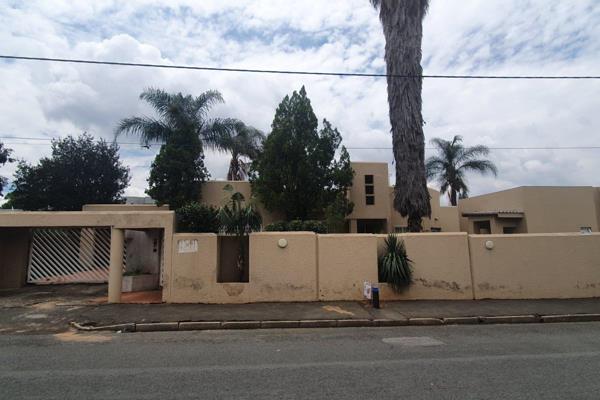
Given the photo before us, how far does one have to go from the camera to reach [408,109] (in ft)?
46.6

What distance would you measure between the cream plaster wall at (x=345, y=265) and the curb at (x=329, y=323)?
2.42m

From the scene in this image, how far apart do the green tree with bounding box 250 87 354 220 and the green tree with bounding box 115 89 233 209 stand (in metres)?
3.45

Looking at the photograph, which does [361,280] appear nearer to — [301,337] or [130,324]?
[301,337]

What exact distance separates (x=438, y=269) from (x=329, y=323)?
4.70 metres

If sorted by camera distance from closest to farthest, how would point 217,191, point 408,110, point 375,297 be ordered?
point 375,297, point 408,110, point 217,191

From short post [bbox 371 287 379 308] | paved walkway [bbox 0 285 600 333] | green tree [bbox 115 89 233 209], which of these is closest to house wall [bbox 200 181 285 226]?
green tree [bbox 115 89 233 209]

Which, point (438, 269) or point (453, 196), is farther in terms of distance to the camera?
point (453, 196)

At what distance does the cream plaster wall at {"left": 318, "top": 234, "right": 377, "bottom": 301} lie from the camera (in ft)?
38.4

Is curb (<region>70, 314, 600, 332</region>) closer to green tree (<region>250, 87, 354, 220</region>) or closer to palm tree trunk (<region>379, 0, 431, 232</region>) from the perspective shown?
palm tree trunk (<region>379, 0, 431, 232</region>)

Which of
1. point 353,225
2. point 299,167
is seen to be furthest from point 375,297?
point 353,225

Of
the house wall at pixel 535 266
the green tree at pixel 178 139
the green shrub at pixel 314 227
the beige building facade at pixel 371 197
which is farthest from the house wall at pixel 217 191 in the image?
the house wall at pixel 535 266

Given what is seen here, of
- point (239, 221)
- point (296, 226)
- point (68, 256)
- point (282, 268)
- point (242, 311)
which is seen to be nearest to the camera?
point (242, 311)

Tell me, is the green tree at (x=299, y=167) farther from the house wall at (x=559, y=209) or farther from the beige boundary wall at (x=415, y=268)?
the house wall at (x=559, y=209)

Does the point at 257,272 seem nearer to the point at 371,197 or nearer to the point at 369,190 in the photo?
the point at 371,197
